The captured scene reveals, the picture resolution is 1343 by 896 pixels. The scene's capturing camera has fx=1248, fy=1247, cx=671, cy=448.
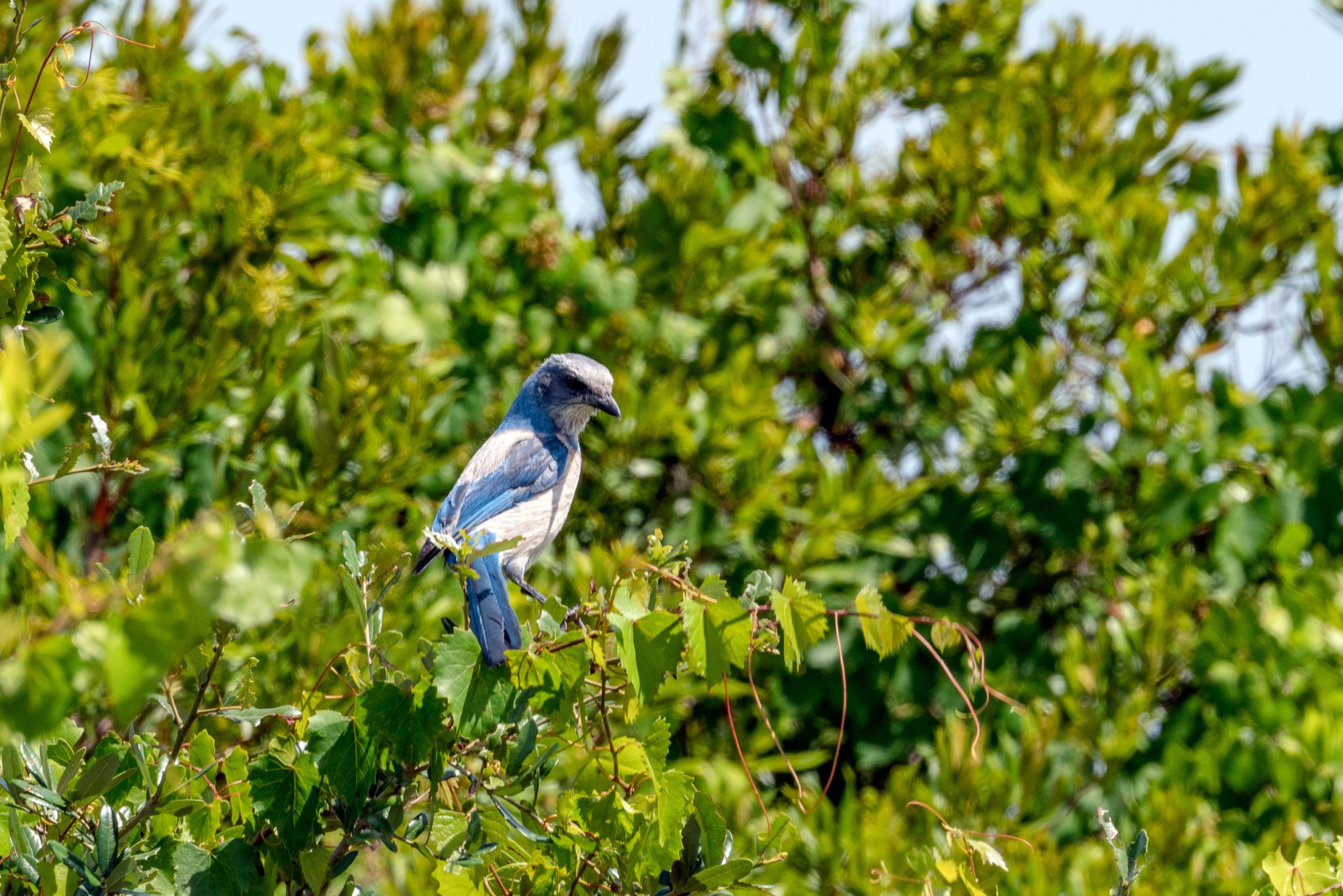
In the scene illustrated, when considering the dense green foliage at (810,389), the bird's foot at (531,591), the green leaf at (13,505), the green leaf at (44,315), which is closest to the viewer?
the green leaf at (13,505)

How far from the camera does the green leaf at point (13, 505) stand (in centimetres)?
127

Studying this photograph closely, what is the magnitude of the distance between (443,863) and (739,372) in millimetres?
3010

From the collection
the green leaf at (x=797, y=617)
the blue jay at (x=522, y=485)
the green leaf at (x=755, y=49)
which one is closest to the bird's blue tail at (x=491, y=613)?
the blue jay at (x=522, y=485)

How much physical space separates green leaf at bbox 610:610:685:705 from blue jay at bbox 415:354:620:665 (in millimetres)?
251

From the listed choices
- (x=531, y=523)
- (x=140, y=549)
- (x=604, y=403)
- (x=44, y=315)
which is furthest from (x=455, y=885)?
(x=604, y=403)

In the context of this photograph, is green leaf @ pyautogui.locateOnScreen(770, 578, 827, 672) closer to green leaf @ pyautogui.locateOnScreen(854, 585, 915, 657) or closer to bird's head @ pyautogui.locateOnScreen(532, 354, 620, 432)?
green leaf @ pyautogui.locateOnScreen(854, 585, 915, 657)

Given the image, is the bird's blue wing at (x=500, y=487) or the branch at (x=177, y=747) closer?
the branch at (x=177, y=747)

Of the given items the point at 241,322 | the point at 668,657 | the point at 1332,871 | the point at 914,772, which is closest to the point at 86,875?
the point at 668,657

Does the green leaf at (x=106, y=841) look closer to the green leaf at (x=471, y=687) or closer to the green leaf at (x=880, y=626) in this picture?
the green leaf at (x=471, y=687)

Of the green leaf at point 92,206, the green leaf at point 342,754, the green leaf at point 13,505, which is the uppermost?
the green leaf at point 92,206

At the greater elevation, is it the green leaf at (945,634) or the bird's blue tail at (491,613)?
the bird's blue tail at (491,613)

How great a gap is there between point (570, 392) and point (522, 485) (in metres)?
0.31

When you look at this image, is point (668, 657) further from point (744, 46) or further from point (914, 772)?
point (744, 46)

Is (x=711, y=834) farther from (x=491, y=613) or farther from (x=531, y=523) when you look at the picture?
(x=531, y=523)
